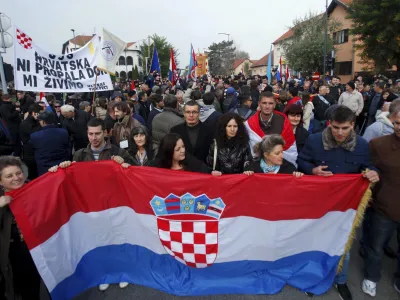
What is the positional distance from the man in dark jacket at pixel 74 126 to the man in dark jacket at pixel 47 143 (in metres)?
1.20

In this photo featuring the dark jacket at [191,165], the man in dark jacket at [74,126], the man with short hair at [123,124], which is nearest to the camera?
the dark jacket at [191,165]

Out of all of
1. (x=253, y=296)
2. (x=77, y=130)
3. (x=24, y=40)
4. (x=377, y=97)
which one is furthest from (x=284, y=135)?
(x=377, y=97)

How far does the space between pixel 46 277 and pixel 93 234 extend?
601 mm

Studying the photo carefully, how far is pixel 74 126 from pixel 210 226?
3.97m

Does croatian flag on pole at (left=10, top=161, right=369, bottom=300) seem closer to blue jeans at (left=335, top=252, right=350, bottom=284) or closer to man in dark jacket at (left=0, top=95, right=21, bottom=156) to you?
blue jeans at (left=335, top=252, right=350, bottom=284)

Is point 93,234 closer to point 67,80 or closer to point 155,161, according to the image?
point 155,161

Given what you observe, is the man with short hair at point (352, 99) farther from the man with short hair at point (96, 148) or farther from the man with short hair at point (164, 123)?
the man with short hair at point (96, 148)

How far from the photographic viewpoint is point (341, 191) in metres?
3.08

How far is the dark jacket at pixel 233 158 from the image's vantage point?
12.1 feet

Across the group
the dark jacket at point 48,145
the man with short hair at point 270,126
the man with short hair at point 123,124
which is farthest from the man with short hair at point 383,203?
the dark jacket at point 48,145

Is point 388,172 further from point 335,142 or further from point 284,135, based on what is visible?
point 284,135

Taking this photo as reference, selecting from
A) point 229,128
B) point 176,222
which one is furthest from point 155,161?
point 229,128

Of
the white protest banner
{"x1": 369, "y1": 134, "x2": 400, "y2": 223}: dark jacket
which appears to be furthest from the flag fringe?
the white protest banner

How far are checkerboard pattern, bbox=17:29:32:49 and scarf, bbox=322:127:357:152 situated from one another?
17.7 feet
